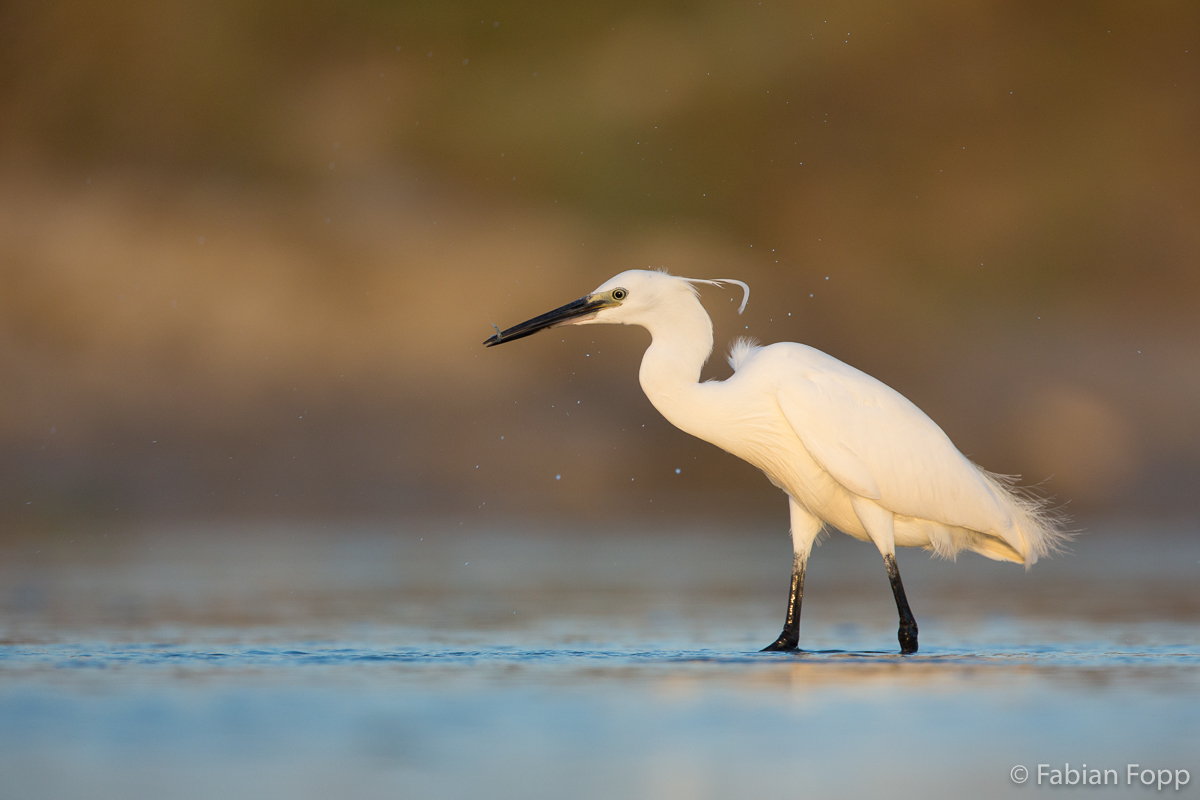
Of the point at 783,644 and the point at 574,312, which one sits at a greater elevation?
the point at 574,312

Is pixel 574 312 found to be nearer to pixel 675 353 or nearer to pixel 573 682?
pixel 675 353

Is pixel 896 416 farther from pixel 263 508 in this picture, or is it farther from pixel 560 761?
pixel 263 508

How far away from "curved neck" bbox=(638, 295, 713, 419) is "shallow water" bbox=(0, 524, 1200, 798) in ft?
3.52

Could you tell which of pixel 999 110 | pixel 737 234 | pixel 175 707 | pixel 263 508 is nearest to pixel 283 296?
pixel 263 508

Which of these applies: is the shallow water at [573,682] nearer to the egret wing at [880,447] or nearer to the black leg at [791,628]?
the black leg at [791,628]

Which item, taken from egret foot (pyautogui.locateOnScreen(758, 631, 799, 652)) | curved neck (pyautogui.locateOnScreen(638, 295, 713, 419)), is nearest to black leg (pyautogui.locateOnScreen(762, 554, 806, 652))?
egret foot (pyautogui.locateOnScreen(758, 631, 799, 652))

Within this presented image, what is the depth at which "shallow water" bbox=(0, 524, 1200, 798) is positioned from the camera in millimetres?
3791

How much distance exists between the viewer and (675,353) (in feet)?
21.0

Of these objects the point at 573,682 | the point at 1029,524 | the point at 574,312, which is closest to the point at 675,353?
the point at 574,312

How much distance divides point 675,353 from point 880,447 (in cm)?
96

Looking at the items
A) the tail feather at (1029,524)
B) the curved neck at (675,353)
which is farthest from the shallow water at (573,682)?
the curved neck at (675,353)

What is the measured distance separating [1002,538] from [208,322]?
38.9ft

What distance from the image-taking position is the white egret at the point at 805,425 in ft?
Answer: 20.8

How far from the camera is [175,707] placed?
467 cm
